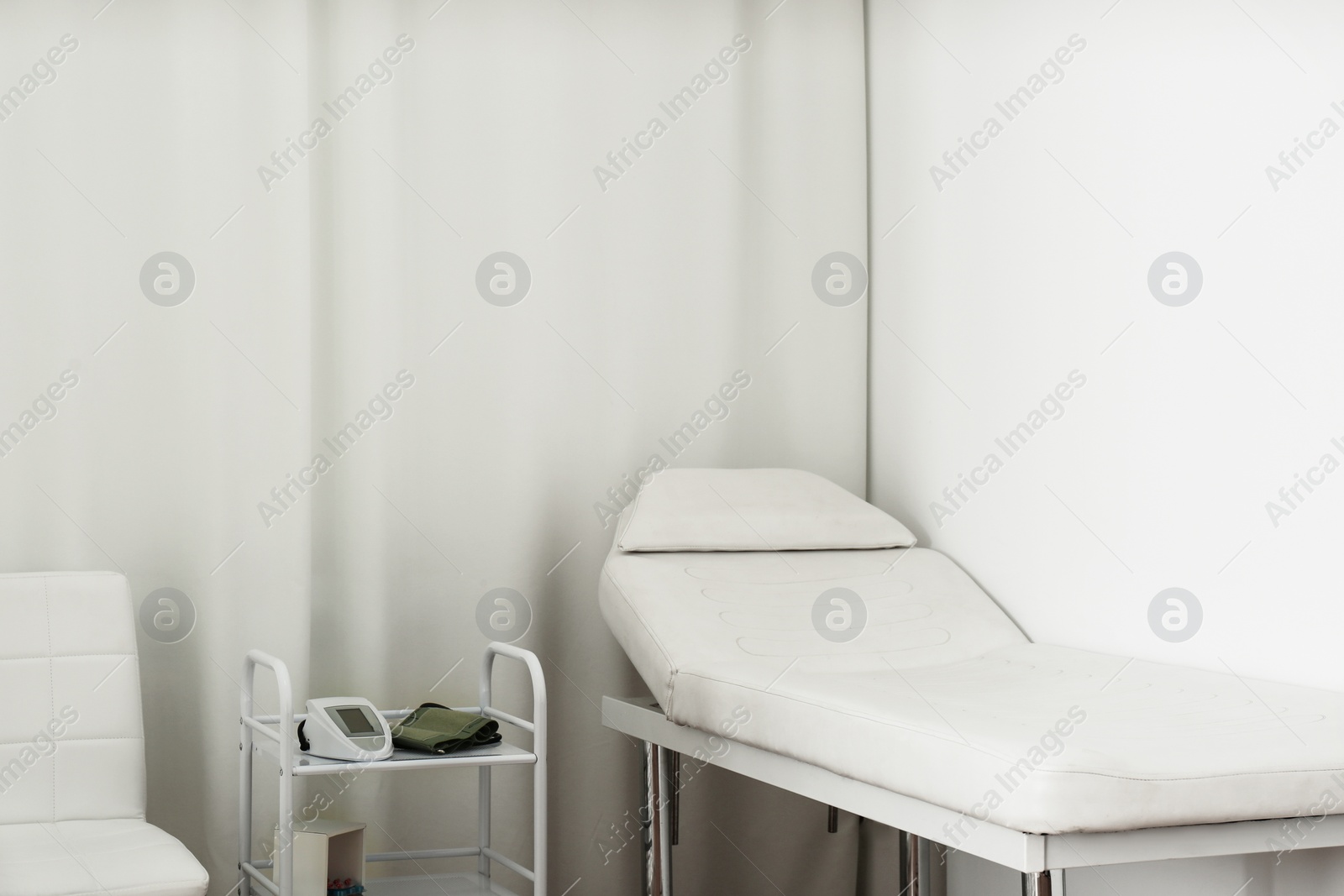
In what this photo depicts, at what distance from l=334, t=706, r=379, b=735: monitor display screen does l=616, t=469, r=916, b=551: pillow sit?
0.62m

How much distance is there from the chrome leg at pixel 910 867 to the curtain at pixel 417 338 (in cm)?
36

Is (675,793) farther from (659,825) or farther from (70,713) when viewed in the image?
(70,713)

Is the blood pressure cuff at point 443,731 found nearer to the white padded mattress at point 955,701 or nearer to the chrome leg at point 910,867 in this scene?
the white padded mattress at point 955,701

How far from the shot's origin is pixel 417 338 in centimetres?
269

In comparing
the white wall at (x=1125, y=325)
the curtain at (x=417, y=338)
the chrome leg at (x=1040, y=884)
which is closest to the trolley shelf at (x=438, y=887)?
the curtain at (x=417, y=338)

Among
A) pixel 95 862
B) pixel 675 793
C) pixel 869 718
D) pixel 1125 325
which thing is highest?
pixel 1125 325

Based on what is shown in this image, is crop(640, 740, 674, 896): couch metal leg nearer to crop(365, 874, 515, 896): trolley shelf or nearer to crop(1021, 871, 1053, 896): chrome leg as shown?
crop(365, 874, 515, 896): trolley shelf

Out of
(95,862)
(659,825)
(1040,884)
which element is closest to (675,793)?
(659,825)

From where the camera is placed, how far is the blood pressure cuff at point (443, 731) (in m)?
2.15

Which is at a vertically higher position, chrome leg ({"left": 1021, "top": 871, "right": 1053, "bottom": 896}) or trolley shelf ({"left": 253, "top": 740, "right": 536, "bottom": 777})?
trolley shelf ({"left": 253, "top": 740, "right": 536, "bottom": 777})

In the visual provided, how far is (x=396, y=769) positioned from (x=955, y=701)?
1.19 m

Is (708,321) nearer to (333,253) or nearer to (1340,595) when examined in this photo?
(333,253)

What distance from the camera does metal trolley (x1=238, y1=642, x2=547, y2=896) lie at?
2.02 metres

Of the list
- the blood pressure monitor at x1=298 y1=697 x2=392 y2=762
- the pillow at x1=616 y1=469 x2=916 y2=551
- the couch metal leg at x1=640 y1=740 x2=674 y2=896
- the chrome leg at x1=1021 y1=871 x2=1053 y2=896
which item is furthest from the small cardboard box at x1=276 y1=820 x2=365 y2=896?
the chrome leg at x1=1021 y1=871 x2=1053 y2=896
